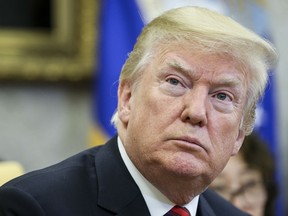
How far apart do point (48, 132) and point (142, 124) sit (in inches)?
108

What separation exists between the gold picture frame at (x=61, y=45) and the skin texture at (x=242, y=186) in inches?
55.5

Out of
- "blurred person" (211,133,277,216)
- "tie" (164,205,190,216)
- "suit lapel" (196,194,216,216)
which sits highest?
"tie" (164,205,190,216)

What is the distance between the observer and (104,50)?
4.86 meters

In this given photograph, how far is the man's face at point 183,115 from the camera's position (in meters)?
2.25

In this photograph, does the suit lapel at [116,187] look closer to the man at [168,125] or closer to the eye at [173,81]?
the man at [168,125]

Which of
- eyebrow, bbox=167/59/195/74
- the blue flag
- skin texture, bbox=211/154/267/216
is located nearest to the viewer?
eyebrow, bbox=167/59/195/74

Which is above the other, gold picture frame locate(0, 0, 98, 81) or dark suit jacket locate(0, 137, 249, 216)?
dark suit jacket locate(0, 137, 249, 216)

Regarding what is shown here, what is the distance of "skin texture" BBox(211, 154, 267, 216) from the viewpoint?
147 inches

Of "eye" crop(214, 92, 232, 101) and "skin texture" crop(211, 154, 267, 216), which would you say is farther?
"skin texture" crop(211, 154, 267, 216)

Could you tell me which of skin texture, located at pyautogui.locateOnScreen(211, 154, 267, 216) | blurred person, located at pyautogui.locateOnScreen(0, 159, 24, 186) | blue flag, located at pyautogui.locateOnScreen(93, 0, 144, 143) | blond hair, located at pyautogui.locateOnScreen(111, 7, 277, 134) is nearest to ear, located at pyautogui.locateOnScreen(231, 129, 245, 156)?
blond hair, located at pyautogui.locateOnScreen(111, 7, 277, 134)

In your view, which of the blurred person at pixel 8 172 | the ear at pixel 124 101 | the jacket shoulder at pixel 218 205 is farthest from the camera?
the jacket shoulder at pixel 218 205

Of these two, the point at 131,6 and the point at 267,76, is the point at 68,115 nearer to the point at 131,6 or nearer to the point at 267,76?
the point at 131,6

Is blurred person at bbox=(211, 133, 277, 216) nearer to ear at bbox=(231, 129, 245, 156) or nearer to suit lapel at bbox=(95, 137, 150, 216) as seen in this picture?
ear at bbox=(231, 129, 245, 156)

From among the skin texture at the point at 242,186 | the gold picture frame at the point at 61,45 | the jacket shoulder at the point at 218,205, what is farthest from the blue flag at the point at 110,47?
the jacket shoulder at the point at 218,205
